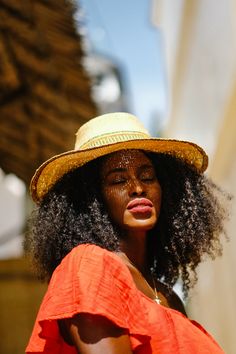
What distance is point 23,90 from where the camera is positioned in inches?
186

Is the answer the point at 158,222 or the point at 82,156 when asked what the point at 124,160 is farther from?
the point at 158,222

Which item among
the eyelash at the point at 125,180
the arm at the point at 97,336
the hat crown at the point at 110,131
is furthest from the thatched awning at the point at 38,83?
the arm at the point at 97,336

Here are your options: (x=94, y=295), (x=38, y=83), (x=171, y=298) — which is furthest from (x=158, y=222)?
(x=38, y=83)

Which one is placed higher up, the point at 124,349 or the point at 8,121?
the point at 8,121

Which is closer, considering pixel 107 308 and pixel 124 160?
pixel 107 308

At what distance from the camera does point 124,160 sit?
1.99 metres

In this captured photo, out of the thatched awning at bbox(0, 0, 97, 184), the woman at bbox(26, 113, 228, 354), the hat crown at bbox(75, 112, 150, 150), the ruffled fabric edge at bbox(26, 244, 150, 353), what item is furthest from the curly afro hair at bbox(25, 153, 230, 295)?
the thatched awning at bbox(0, 0, 97, 184)

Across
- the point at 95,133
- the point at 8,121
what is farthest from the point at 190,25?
the point at 95,133

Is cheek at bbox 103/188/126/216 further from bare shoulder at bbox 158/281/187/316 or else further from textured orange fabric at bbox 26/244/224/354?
bare shoulder at bbox 158/281/187/316

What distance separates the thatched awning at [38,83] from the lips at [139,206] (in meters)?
2.47

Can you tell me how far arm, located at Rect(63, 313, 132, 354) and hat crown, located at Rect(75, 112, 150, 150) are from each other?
723 mm

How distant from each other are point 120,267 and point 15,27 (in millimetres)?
A: 3009

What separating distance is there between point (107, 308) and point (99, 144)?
0.71 metres

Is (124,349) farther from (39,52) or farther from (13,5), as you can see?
(39,52)
